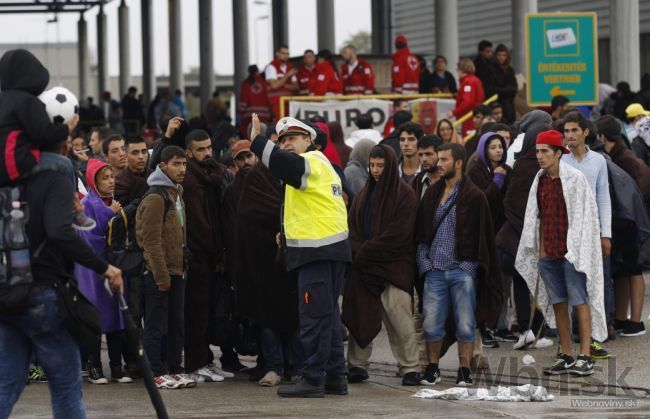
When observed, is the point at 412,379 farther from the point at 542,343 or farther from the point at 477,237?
the point at 542,343

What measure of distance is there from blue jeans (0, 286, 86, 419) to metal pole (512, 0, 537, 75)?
2235 cm

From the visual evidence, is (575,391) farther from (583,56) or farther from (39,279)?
(583,56)

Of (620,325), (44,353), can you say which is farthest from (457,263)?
(44,353)

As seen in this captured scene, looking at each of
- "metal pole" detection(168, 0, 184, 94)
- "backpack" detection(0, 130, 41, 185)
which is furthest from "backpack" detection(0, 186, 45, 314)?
"metal pole" detection(168, 0, 184, 94)

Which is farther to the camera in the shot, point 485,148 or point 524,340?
point 485,148

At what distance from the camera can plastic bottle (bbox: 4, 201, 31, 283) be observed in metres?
6.59

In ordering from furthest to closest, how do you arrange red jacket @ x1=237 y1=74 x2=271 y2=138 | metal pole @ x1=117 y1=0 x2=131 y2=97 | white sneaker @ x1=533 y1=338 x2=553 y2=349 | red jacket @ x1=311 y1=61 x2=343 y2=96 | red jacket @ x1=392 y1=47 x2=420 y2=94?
metal pole @ x1=117 y1=0 x2=131 y2=97
red jacket @ x1=237 y1=74 x2=271 y2=138
red jacket @ x1=392 y1=47 x2=420 y2=94
red jacket @ x1=311 y1=61 x2=343 y2=96
white sneaker @ x1=533 y1=338 x2=553 y2=349

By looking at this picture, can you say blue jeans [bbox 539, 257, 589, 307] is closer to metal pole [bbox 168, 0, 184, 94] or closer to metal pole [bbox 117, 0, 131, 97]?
metal pole [bbox 168, 0, 184, 94]

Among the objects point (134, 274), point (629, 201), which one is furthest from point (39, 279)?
point (629, 201)

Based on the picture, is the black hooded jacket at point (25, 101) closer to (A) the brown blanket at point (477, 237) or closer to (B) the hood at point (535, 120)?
(A) the brown blanket at point (477, 237)

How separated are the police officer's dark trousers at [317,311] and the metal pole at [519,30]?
19169mm

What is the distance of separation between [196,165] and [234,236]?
2.01 feet

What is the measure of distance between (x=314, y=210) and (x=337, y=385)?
1.26m

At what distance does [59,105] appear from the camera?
278 inches
